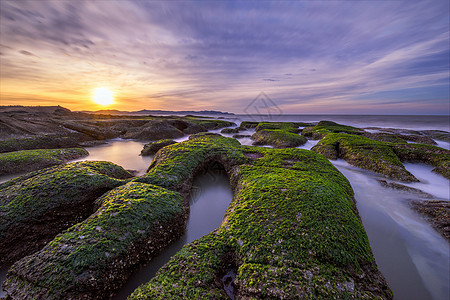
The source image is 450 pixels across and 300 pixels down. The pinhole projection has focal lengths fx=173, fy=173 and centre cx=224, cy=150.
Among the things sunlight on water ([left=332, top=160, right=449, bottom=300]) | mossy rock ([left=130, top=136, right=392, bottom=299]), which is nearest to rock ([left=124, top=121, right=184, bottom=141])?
mossy rock ([left=130, top=136, right=392, bottom=299])

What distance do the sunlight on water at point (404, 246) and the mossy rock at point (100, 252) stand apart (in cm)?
494

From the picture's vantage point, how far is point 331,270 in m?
2.85

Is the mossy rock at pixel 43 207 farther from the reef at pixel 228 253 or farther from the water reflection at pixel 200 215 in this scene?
the water reflection at pixel 200 215

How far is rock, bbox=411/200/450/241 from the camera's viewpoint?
476cm

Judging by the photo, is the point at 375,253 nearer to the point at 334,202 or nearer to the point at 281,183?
the point at 334,202

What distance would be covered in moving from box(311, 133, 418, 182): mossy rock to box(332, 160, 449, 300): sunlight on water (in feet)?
6.67

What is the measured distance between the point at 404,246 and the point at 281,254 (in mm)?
3896

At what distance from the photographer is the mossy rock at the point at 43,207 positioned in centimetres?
383

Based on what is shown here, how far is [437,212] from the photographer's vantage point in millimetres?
5277

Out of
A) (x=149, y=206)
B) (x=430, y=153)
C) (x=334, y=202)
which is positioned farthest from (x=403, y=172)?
(x=149, y=206)

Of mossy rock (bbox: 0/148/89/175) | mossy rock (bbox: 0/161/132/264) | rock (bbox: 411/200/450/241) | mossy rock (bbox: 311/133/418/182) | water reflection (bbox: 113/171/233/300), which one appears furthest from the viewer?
mossy rock (bbox: 0/148/89/175)

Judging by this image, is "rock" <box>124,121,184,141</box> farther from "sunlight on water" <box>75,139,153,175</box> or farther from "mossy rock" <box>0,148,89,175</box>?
"mossy rock" <box>0,148,89,175</box>

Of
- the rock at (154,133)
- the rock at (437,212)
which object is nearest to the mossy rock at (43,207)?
the rock at (437,212)

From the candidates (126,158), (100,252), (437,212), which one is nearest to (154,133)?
(126,158)
